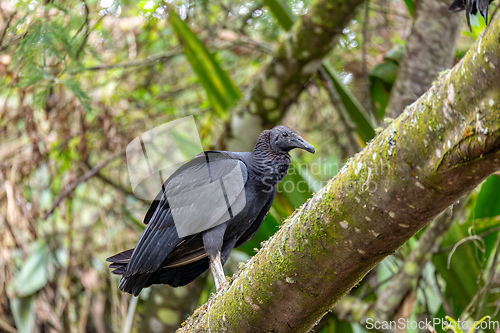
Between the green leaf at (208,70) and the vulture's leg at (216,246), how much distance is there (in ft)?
5.86

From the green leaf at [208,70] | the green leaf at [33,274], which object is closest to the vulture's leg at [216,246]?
the green leaf at [208,70]

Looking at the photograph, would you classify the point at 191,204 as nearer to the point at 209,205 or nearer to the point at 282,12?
the point at 209,205

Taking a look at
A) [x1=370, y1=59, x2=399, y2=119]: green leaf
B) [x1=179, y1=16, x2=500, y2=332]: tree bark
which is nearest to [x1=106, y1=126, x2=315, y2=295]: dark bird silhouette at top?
[x1=179, y1=16, x2=500, y2=332]: tree bark

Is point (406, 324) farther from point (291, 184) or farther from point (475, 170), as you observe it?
point (475, 170)

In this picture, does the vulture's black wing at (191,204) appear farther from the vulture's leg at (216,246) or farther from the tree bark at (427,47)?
the tree bark at (427,47)

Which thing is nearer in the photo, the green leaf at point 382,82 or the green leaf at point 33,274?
the green leaf at point 33,274

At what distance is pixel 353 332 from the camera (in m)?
3.45

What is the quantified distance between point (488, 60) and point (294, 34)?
8.90 ft

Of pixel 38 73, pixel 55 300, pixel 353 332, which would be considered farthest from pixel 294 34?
pixel 55 300

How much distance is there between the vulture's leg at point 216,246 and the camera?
253 centimetres

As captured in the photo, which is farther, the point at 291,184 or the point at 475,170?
the point at 291,184

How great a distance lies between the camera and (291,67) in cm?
380

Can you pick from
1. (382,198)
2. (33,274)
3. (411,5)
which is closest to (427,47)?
(411,5)

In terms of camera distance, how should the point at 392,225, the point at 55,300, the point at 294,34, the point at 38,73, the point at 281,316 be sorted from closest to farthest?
the point at 392,225, the point at 281,316, the point at 38,73, the point at 294,34, the point at 55,300
